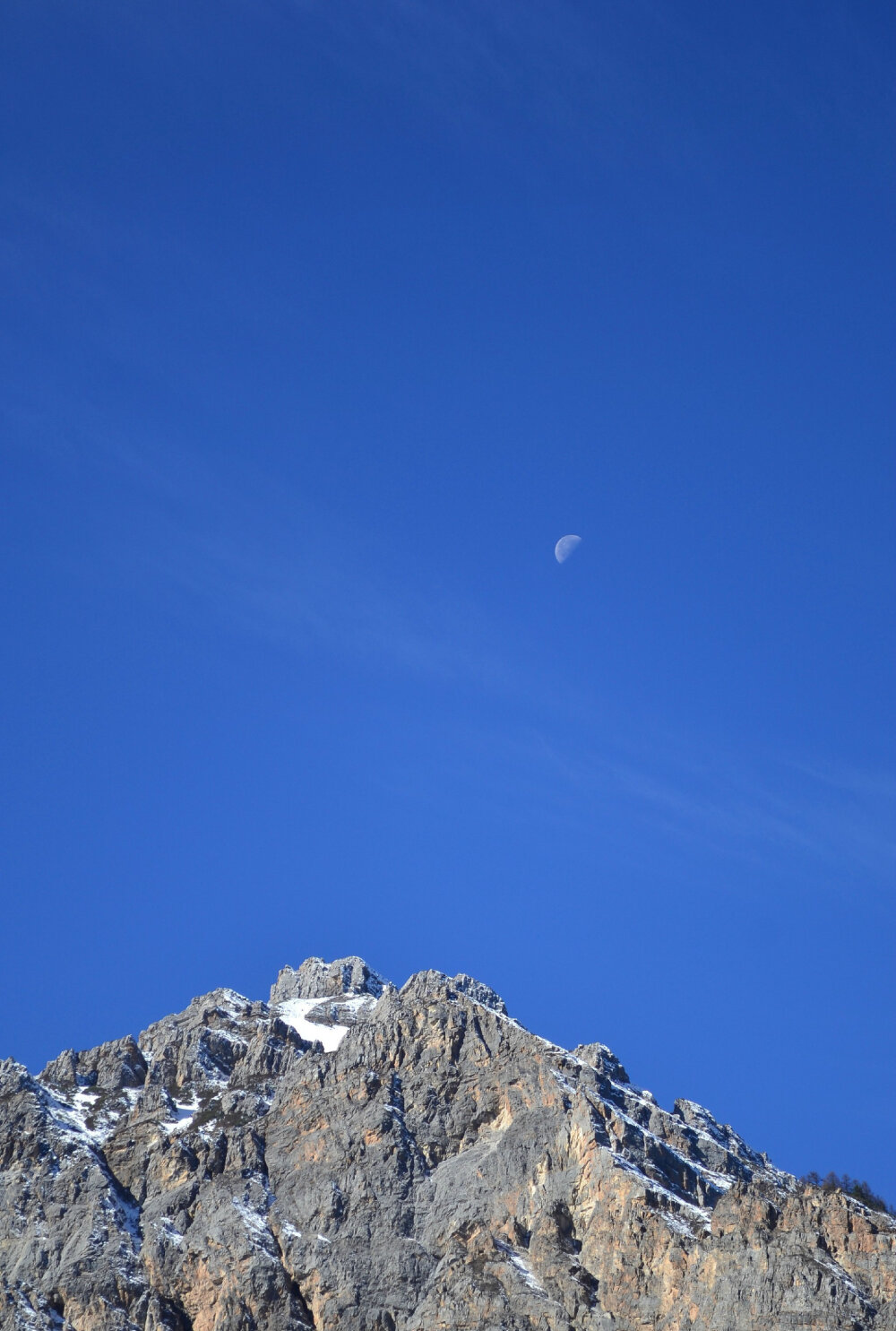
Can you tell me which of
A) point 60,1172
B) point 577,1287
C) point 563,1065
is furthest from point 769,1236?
point 60,1172

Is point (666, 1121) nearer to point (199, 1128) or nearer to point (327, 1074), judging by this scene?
point (327, 1074)

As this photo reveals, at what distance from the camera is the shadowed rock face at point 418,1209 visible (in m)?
139

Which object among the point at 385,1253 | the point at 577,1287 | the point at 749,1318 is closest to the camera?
the point at 749,1318

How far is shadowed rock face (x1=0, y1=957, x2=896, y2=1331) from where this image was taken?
455ft

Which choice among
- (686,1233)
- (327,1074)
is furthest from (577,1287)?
(327,1074)

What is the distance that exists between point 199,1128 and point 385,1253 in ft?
110

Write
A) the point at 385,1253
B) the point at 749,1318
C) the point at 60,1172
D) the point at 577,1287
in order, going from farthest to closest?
the point at 60,1172, the point at 385,1253, the point at 577,1287, the point at 749,1318

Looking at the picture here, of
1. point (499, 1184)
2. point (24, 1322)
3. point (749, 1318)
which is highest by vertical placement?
point (499, 1184)

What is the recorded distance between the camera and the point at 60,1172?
172625 mm

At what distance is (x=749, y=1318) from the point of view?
13200cm

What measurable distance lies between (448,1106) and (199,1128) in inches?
1134

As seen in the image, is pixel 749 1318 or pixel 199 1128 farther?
pixel 199 1128

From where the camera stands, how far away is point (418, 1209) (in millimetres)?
161625

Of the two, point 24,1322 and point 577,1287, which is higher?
point 577,1287
